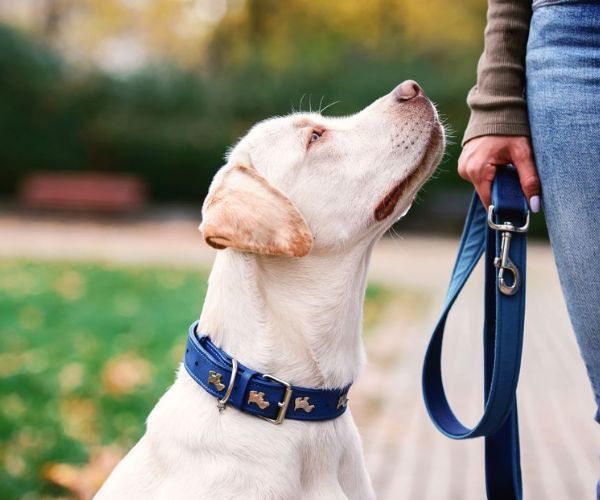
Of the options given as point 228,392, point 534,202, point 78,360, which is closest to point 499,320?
point 534,202

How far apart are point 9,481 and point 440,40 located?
75.1 feet

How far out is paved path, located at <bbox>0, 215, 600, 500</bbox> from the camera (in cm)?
489

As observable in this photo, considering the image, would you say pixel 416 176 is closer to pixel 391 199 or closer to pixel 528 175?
pixel 391 199

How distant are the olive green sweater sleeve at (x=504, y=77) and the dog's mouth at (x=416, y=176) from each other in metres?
0.20

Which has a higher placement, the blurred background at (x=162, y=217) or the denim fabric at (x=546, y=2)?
the denim fabric at (x=546, y=2)

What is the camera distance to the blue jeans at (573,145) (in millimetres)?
2400

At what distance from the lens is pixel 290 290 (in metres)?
2.83

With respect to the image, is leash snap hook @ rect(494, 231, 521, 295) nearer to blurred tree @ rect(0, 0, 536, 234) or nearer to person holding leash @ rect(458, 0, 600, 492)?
person holding leash @ rect(458, 0, 600, 492)

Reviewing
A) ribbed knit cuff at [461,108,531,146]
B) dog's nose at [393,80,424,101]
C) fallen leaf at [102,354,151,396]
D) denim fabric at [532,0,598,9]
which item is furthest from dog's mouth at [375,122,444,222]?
fallen leaf at [102,354,151,396]

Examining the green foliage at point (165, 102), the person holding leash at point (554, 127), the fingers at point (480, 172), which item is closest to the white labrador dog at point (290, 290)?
the fingers at point (480, 172)

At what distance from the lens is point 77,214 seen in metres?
20.0

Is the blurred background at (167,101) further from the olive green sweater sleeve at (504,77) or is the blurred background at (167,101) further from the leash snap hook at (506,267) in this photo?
the leash snap hook at (506,267)

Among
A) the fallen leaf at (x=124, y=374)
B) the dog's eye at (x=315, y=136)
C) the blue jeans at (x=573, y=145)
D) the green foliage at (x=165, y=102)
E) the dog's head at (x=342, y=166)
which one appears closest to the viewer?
the blue jeans at (x=573, y=145)

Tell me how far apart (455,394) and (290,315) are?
161 inches
